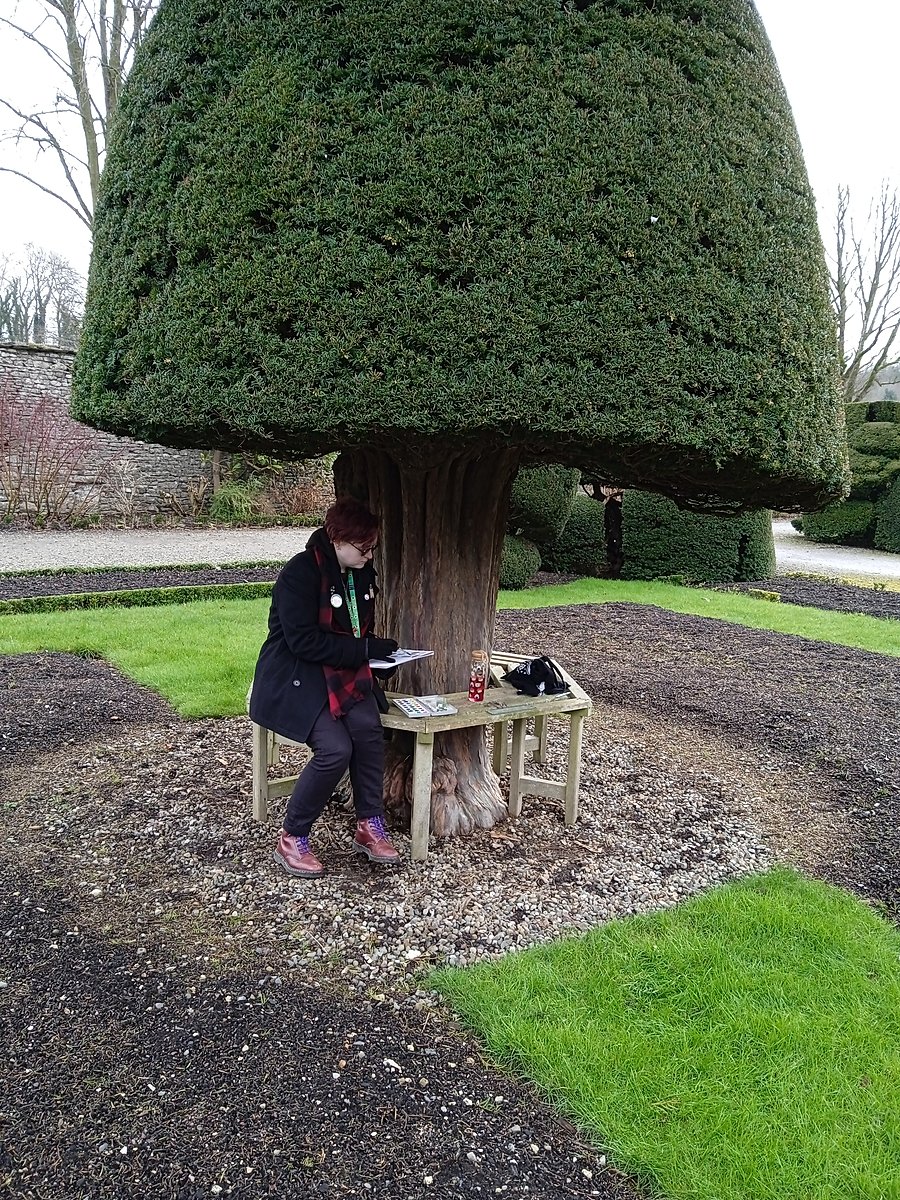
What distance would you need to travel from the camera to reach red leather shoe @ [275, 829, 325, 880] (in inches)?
150

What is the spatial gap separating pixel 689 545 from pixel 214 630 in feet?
28.4

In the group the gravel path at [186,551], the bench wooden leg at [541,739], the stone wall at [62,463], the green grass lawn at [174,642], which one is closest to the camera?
the bench wooden leg at [541,739]

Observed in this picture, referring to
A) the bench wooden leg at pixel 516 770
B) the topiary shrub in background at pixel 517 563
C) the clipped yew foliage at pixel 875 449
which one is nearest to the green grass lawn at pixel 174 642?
the bench wooden leg at pixel 516 770

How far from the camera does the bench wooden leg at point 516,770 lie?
14.6 feet

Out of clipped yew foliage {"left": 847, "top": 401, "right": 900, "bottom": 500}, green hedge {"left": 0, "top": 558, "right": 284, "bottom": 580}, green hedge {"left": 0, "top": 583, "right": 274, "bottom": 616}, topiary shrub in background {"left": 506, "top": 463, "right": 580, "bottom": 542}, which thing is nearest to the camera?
green hedge {"left": 0, "top": 583, "right": 274, "bottom": 616}

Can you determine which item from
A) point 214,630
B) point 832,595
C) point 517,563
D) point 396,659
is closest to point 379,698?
point 396,659

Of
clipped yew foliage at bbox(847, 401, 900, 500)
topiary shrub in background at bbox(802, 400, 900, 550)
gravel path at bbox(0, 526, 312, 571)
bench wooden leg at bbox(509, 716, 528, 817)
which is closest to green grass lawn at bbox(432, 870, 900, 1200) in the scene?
bench wooden leg at bbox(509, 716, 528, 817)

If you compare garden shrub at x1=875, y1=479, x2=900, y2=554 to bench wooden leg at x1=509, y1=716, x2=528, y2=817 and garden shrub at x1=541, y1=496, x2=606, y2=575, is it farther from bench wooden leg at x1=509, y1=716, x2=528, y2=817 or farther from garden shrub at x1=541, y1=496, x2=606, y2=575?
bench wooden leg at x1=509, y1=716, x2=528, y2=817

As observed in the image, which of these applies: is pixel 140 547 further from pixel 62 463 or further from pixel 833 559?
pixel 833 559

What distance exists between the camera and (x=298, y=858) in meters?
3.83

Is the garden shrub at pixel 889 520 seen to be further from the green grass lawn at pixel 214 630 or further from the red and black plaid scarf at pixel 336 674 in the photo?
the red and black plaid scarf at pixel 336 674

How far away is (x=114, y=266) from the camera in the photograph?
346 cm

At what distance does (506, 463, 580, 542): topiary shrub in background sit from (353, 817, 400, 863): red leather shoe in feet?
29.9

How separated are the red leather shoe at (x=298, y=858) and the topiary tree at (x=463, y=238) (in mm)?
1760
